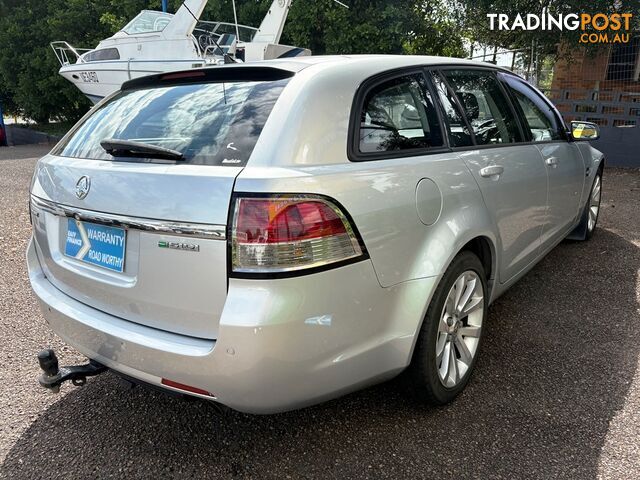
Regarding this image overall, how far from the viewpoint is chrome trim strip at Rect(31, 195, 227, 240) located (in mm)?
1740

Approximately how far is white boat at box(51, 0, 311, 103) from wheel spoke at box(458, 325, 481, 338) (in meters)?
9.78

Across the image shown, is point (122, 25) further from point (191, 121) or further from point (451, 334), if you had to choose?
point (451, 334)

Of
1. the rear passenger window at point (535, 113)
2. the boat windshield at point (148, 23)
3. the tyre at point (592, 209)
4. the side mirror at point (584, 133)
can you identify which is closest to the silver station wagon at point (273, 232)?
the rear passenger window at point (535, 113)

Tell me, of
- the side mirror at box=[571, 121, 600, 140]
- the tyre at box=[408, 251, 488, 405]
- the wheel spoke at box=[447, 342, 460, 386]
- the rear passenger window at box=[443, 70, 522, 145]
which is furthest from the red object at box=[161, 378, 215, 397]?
the side mirror at box=[571, 121, 600, 140]

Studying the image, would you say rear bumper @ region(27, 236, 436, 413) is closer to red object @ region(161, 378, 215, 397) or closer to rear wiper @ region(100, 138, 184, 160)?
red object @ region(161, 378, 215, 397)

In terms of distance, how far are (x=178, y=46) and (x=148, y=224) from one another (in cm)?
1143

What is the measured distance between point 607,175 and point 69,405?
31.8 feet

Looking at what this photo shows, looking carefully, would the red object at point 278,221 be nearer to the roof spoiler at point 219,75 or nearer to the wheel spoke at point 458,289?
the roof spoiler at point 219,75

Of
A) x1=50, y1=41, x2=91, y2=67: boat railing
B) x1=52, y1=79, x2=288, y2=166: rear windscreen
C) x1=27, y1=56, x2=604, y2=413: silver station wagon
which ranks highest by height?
x1=50, y1=41, x2=91, y2=67: boat railing

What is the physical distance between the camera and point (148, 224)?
6.11 feet

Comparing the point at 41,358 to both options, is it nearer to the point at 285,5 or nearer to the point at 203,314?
the point at 203,314

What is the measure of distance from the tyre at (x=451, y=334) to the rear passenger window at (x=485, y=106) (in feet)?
2.61

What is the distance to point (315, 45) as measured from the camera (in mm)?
13992

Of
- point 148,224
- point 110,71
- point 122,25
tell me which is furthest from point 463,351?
point 122,25
